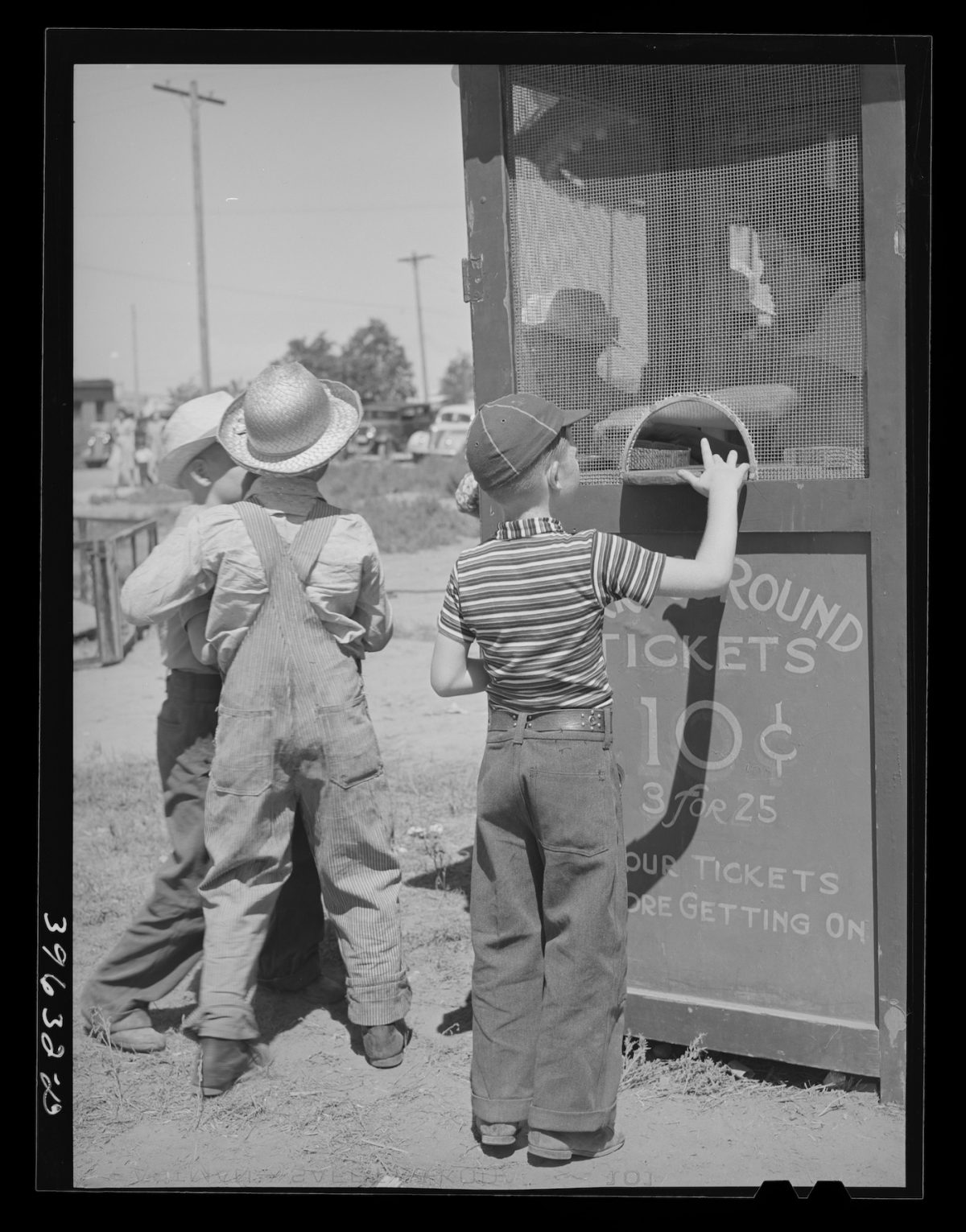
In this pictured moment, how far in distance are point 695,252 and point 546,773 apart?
4.90ft

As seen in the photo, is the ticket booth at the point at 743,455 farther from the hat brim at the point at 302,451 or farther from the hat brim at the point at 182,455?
the hat brim at the point at 182,455

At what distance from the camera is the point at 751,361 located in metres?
3.32

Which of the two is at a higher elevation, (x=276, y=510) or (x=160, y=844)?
(x=276, y=510)

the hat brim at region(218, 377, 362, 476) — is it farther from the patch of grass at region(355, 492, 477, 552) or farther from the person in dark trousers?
the patch of grass at region(355, 492, 477, 552)

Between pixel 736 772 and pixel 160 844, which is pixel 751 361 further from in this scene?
pixel 160 844

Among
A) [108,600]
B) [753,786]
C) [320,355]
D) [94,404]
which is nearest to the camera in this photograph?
[753,786]

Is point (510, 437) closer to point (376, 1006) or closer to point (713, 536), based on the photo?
point (713, 536)

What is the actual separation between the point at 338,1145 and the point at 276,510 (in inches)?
66.6

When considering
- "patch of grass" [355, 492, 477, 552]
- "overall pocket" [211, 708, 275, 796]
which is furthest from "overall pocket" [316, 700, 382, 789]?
"patch of grass" [355, 492, 477, 552]

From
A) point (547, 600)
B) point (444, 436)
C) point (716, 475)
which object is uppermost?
point (444, 436)

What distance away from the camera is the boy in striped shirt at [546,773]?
291 cm

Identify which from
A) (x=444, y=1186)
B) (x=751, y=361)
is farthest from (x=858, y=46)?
(x=444, y=1186)

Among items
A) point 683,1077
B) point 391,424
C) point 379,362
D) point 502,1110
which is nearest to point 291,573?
point 502,1110

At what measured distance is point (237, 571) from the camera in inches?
132
